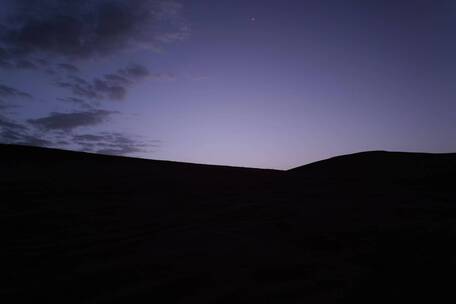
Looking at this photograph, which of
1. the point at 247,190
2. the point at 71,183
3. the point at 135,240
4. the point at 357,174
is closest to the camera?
the point at 135,240

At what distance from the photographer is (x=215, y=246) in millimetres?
2369

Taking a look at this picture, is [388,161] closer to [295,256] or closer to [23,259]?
[295,256]

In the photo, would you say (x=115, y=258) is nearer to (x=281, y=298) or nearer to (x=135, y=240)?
(x=135, y=240)

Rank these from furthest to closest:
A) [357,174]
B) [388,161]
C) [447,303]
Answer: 1. [388,161]
2. [357,174]
3. [447,303]

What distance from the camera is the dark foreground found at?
5.39ft

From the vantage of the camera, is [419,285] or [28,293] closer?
[28,293]

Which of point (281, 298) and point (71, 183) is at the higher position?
point (71, 183)

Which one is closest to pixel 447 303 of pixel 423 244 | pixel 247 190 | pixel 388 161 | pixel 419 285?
pixel 419 285

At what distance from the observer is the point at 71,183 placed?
4840 mm

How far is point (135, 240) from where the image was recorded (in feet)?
8.05

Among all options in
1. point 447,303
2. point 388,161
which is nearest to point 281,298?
point 447,303

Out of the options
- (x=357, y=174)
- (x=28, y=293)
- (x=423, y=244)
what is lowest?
(x=28, y=293)

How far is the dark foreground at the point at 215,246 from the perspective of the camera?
1.64 m

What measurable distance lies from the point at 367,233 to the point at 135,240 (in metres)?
1.92
